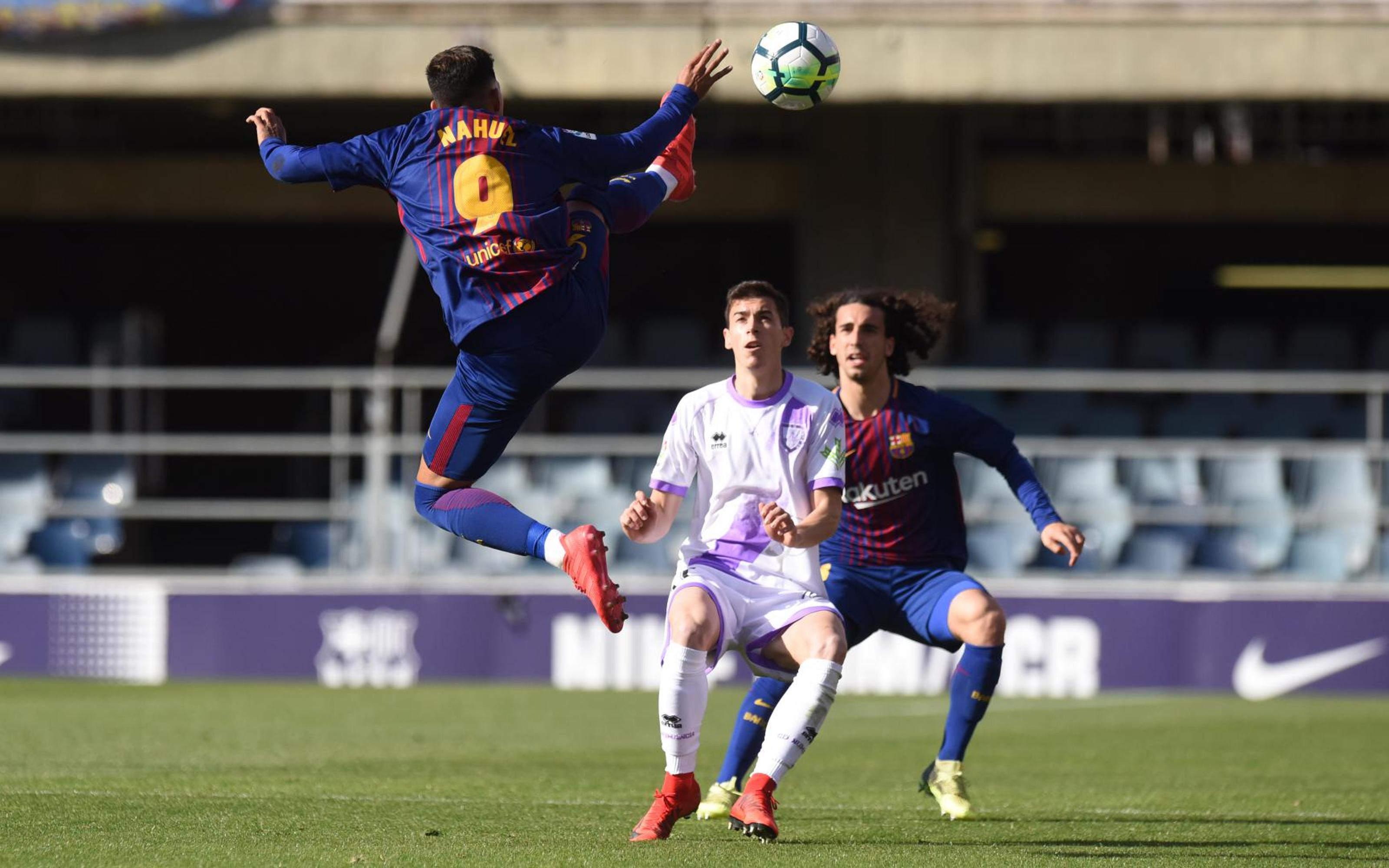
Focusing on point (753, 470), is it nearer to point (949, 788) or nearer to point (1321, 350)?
point (949, 788)

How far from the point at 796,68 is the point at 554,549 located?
83.4 inches

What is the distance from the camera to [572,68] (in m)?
14.0

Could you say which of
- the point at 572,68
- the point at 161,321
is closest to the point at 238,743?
the point at 572,68

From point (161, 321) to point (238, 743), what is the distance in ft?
35.3

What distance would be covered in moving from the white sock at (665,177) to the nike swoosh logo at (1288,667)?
8228mm

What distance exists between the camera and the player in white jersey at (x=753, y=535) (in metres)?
5.82

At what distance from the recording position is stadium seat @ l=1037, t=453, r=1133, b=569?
14.1m

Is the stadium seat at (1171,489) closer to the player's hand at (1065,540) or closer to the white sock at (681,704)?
the player's hand at (1065,540)

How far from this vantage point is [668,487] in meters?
6.13

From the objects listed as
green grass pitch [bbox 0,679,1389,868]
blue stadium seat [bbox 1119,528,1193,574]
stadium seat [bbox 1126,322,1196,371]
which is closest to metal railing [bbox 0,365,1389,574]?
stadium seat [bbox 1126,322,1196,371]

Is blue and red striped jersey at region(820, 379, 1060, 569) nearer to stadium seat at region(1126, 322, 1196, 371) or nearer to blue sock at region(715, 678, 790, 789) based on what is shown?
blue sock at region(715, 678, 790, 789)

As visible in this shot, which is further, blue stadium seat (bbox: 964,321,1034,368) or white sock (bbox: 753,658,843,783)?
blue stadium seat (bbox: 964,321,1034,368)

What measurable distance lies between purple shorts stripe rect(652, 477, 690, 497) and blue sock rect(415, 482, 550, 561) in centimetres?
40

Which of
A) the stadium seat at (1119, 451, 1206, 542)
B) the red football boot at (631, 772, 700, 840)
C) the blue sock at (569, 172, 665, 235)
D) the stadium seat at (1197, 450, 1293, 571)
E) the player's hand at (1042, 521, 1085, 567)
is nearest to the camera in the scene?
the red football boot at (631, 772, 700, 840)
